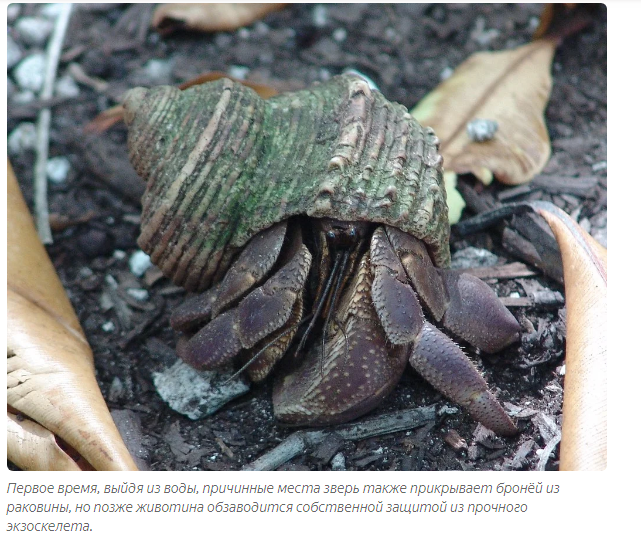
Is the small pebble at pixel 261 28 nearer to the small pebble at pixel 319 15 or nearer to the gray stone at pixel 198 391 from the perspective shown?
the small pebble at pixel 319 15

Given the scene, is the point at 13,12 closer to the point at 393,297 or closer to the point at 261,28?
the point at 261,28

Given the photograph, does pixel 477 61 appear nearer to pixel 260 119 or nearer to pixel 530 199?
pixel 530 199

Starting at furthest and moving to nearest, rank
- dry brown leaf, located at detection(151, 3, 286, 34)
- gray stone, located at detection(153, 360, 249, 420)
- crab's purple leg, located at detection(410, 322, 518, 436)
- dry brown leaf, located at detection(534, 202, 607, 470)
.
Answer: dry brown leaf, located at detection(151, 3, 286, 34), gray stone, located at detection(153, 360, 249, 420), crab's purple leg, located at detection(410, 322, 518, 436), dry brown leaf, located at detection(534, 202, 607, 470)

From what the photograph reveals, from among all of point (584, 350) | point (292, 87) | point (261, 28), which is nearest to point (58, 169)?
point (292, 87)

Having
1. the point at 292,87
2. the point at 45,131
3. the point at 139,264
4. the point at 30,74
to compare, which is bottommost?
the point at 139,264

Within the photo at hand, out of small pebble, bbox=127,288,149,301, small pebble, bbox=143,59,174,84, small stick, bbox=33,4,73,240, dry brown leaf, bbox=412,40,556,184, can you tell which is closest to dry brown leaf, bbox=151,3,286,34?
small pebble, bbox=143,59,174,84

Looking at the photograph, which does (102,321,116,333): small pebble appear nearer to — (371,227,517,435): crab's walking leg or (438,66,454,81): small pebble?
(371,227,517,435): crab's walking leg
